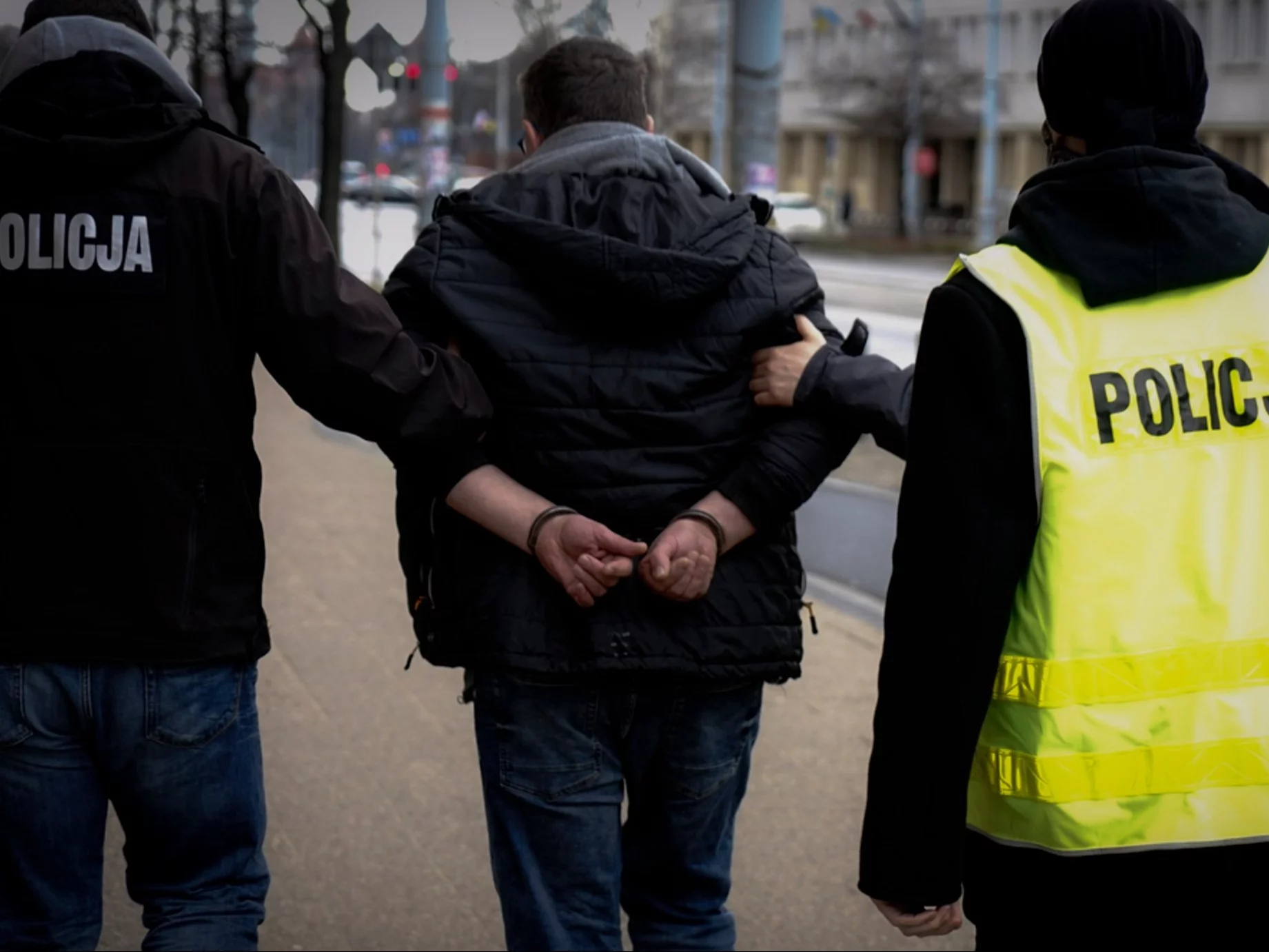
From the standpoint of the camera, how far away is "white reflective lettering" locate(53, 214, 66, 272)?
8.56ft

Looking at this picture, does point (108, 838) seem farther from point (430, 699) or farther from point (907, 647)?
point (907, 647)

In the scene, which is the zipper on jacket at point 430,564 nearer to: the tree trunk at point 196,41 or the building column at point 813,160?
the tree trunk at point 196,41

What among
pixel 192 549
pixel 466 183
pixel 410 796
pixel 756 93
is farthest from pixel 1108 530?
pixel 466 183

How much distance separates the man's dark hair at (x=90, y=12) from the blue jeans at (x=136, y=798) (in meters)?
0.92

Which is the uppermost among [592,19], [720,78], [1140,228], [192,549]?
[592,19]

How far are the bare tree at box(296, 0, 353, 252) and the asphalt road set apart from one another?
9.88m

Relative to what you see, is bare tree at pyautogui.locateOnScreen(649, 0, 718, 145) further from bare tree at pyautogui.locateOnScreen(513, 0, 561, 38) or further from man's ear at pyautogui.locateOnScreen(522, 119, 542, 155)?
man's ear at pyautogui.locateOnScreen(522, 119, 542, 155)

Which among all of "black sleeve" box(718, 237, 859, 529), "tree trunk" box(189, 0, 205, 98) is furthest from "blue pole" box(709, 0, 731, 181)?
"black sleeve" box(718, 237, 859, 529)

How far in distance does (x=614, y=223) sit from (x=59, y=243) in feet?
2.66

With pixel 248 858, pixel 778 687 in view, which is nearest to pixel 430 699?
pixel 778 687

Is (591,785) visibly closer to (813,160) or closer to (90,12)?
(90,12)

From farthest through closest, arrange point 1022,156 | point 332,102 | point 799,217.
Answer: point 1022,156
point 799,217
point 332,102

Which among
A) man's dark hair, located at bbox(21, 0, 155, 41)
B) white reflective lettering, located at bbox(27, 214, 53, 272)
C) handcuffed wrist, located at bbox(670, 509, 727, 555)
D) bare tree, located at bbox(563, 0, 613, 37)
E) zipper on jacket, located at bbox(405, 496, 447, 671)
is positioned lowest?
zipper on jacket, located at bbox(405, 496, 447, 671)

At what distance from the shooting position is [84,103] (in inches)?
104
